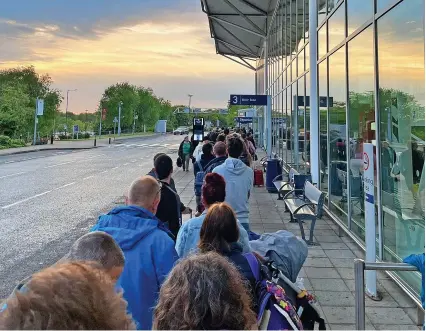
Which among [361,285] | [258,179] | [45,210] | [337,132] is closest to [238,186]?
[361,285]

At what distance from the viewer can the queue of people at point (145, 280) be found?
1.13 m

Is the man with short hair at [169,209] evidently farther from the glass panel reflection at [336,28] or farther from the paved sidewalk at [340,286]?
the glass panel reflection at [336,28]

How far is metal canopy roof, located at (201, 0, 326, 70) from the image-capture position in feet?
49.5

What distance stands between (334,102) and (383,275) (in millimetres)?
4425

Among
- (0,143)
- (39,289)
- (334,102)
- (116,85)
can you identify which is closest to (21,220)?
(334,102)

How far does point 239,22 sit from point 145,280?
84.7 feet

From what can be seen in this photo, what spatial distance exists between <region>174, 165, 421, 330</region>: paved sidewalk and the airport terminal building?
0.80 feet

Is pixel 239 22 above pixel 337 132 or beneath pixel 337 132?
above

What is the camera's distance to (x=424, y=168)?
432 cm

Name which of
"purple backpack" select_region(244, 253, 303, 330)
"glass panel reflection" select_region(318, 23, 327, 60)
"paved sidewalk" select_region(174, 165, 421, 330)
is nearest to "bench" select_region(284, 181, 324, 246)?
"paved sidewalk" select_region(174, 165, 421, 330)

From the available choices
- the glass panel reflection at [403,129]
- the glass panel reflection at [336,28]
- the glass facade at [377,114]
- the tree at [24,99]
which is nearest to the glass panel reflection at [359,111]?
the glass facade at [377,114]

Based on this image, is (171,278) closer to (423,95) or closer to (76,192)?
(423,95)

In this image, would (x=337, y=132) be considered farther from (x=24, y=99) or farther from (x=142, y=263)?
(x=24, y=99)

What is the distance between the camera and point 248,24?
26.7 metres
